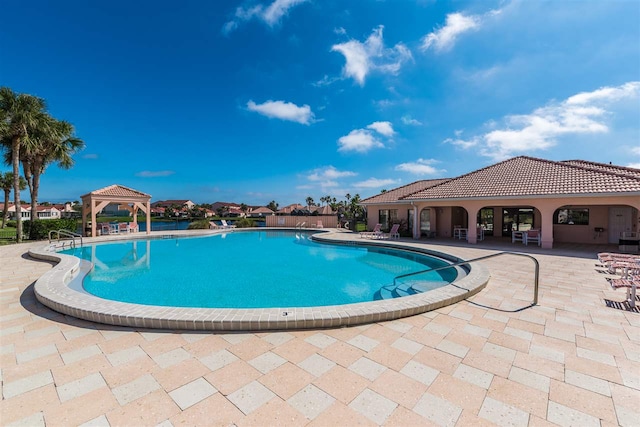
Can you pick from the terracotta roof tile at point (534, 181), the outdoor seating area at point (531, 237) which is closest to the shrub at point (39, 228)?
the terracotta roof tile at point (534, 181)

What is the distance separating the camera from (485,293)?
5652 millimetres

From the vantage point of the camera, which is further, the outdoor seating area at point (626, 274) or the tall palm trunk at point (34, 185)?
the tall palm trunk at point (34, 185)

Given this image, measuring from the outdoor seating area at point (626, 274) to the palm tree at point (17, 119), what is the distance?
24435mm

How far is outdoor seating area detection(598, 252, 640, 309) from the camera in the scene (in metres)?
4.87

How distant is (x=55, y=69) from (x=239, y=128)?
44.9 ft

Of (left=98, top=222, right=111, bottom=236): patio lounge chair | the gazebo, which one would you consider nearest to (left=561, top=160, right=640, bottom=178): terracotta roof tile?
the gazebo

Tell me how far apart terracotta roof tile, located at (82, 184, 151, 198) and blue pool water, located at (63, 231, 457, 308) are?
16.9 feet

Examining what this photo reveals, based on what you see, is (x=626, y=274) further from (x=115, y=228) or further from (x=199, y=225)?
(x=115, y=228)

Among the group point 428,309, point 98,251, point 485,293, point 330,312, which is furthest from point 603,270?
point 98,251

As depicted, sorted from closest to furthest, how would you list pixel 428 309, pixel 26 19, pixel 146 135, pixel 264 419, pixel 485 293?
pixel 264 419
pixel 428 309
pixel 485 293
pixel 26 19
pixel 146 135

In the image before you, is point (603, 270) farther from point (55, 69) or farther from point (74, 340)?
point (55, 69)

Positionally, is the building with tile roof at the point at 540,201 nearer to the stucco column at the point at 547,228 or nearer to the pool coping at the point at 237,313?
the stucco column at the point at 547,228

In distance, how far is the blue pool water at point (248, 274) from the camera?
262 inches

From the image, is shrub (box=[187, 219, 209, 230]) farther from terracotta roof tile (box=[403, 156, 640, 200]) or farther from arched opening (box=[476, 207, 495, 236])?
arched opening (box=[476, 207, 495, 236])
